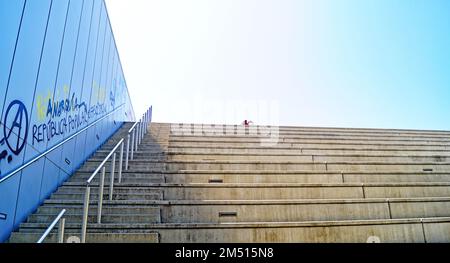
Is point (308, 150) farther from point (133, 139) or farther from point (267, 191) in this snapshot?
point (133, 139)

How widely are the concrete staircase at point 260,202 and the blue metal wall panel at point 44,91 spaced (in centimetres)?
25

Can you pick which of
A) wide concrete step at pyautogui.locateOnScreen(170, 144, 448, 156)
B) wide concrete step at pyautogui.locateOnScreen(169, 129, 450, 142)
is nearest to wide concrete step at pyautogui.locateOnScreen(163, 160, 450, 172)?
wide concrete step at pyautogui.locateOnScreen(170, 144, 448, 156)

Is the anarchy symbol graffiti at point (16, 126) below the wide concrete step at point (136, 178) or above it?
above

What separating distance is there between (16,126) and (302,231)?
3049 millimetres

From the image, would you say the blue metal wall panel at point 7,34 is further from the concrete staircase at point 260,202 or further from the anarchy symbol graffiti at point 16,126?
the concrete staircase at point 260,202

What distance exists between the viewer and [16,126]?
10.2 ft

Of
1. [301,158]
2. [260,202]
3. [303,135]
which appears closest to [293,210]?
[260,202]

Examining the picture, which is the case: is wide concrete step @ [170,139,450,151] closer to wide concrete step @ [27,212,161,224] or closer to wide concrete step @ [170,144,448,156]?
wide concrete step @ [170,144,448,156]

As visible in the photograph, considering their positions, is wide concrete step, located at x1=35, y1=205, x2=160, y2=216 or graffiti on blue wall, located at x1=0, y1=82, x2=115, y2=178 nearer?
graffiti on blue wall, located at x1=0, y1=82, x2=115, y2=178

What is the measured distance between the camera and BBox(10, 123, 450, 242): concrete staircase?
122 inches

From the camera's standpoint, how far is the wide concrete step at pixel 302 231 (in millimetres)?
3023

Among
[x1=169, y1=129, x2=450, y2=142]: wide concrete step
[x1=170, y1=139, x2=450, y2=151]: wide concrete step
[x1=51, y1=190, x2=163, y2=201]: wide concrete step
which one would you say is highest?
[x1=169, y1=129, x2=450, y2=142]: wide concrete step

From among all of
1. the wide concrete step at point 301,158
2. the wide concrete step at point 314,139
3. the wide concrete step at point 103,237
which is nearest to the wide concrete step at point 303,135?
the wide concrete step at point 314,139
